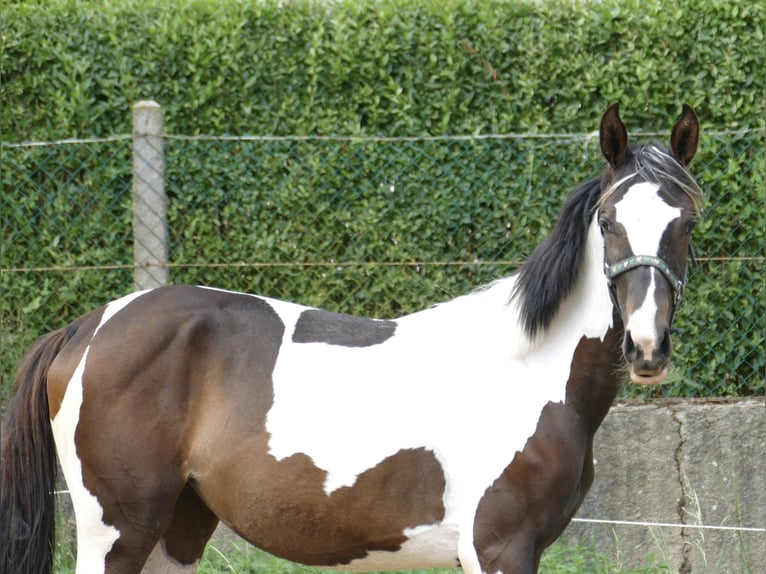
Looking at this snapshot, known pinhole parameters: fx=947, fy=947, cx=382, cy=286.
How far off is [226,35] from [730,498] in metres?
3.83

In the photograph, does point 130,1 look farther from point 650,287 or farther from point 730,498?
point 730,498

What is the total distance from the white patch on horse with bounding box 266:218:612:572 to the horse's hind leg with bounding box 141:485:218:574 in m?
0.61

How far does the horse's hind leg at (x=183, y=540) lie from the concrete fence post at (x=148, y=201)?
1807 mm

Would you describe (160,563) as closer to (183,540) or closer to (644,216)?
(183,540)

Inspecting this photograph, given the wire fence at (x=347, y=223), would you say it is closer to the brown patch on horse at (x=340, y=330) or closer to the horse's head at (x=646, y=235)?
the brown patch on horse at (x=340, y=330)

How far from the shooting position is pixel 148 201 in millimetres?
5270

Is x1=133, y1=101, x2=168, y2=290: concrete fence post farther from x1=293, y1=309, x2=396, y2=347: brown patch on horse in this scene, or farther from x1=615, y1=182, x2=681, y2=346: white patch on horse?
x1=615, y1=182, x2=681, y2=346: white patch on horse

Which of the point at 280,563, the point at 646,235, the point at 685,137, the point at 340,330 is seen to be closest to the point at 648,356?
the point at 646,235

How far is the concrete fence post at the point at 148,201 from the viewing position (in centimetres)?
524

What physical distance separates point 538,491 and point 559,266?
773 mm

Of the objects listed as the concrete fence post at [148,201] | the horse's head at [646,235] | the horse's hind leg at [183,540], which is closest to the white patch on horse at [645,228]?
the horse's head at [646,235]

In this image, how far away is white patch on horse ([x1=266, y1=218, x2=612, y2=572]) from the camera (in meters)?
3.25

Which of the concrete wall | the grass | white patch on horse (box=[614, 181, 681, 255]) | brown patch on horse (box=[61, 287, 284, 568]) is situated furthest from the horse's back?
the concrete wall

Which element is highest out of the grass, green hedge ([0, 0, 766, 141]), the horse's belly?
green hedge ([0, 0, 766, 141])
